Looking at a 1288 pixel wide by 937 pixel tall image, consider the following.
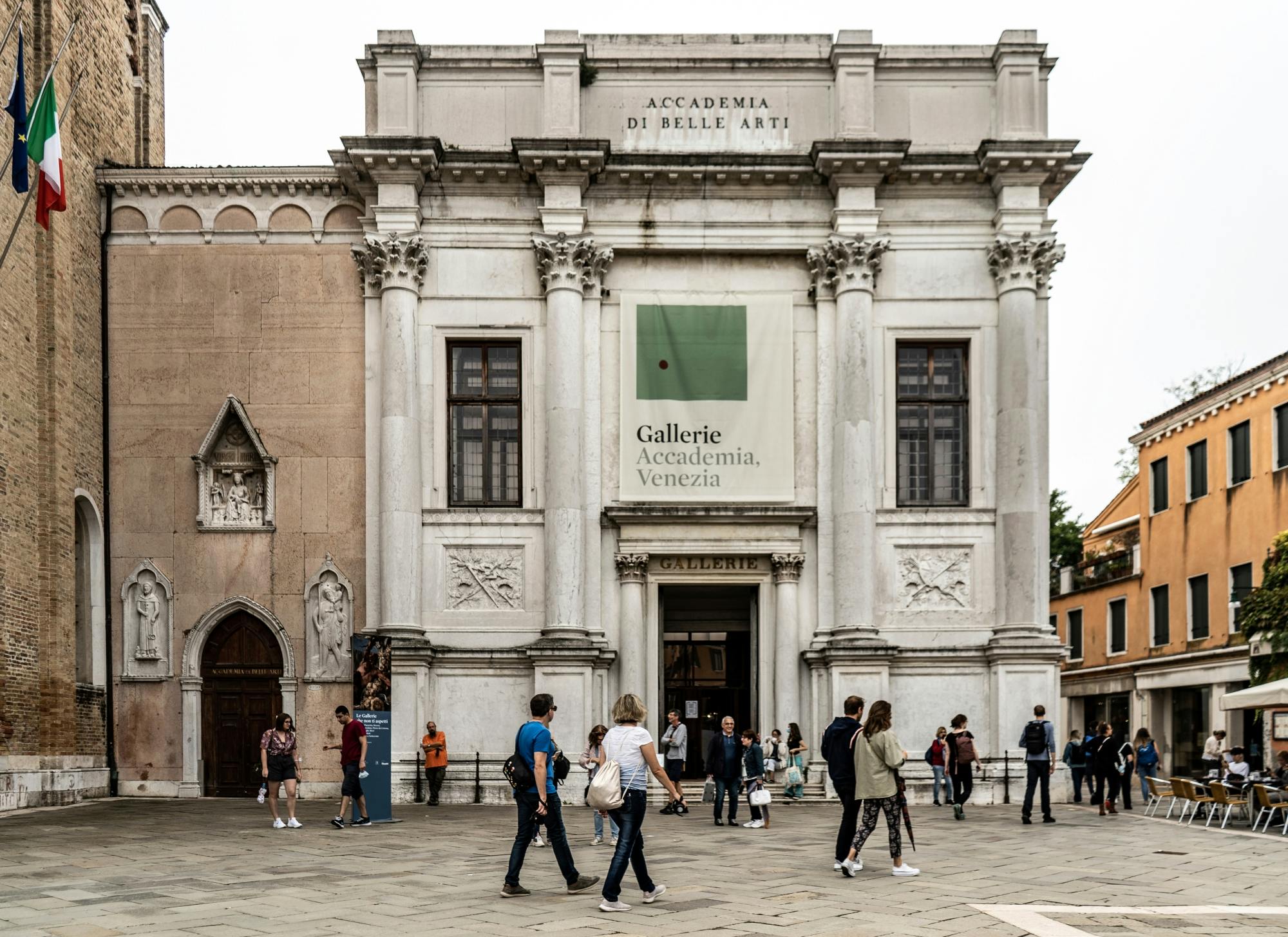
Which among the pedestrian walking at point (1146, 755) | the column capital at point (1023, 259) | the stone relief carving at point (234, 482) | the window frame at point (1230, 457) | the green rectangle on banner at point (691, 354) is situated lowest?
the pedestrian walking at point (1146, 755)

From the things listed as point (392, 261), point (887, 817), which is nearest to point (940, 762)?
point (887, 817)

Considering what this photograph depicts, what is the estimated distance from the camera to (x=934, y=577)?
85.4 ft

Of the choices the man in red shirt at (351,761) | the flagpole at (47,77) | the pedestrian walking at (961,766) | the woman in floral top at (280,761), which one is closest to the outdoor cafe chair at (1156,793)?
the pedestrian walking at (961,766)

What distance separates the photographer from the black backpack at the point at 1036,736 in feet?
69.6

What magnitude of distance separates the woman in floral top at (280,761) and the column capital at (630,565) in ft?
24.8

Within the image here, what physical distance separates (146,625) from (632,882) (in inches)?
590

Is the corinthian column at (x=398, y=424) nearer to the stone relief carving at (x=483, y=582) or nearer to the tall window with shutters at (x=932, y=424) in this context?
the stone relief carving at (x=483, y=582)

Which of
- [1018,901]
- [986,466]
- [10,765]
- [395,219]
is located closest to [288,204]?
[395,219]

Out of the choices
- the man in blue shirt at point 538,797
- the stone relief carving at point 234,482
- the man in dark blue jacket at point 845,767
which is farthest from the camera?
the stone relief carving at point 234,482

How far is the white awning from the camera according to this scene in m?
20.9

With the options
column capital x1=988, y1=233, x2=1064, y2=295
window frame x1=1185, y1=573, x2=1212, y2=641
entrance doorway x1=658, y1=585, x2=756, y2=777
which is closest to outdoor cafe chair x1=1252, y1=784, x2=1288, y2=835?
entrance doorway x1=658, y1=585, x2=756, y2=777

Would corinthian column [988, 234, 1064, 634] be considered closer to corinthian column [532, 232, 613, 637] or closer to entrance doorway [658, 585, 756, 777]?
entrance doorway [658, 585, 756, 777]

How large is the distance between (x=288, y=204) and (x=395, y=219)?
7.30ft

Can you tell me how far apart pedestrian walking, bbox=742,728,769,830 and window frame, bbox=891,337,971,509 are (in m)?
6.64
